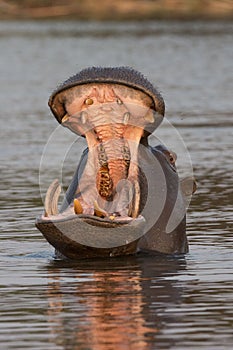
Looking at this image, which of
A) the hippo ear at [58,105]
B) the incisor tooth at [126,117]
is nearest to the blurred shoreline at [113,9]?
the hippo ear at [58,105]

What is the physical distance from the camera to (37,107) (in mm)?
18797

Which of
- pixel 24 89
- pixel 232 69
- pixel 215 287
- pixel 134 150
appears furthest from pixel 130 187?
pixel 232 69

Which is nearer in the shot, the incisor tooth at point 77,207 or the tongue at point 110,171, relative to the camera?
the incisor tooth at point 77,207

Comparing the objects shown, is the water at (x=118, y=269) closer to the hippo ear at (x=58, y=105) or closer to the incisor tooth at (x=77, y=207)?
the incisor tooth at (x=77, y=207)

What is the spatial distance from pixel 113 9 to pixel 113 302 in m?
48.1

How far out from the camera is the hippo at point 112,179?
7.20 m

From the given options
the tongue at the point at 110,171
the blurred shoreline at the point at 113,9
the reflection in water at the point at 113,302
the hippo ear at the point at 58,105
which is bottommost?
the reflection in water at the point at 113,302

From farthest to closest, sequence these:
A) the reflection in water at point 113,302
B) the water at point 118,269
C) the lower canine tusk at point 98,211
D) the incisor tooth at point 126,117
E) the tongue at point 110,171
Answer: the tongue at point 110,171 → the incisor tooth at point 126,117 → the lower canine tusk at point 98,211 → the water at point 118,269 → the reflection in water at point 113,302

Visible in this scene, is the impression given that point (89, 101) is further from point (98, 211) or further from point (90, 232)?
point (90, 232)

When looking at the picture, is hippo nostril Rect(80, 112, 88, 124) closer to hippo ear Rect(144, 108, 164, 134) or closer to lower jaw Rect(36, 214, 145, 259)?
hippo ear Rect(144, 108, 164, 134)

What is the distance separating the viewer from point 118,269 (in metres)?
7.50

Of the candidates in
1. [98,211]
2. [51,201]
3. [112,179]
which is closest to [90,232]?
[98,211]

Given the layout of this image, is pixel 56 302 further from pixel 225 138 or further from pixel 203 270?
pixel 225 138

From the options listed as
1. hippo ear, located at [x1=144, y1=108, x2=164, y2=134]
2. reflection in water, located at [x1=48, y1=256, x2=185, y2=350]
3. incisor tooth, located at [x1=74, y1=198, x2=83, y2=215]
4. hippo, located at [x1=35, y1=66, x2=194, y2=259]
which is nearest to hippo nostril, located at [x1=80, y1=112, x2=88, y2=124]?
hippo, located at [x1=35, y1=66, x2=194, y2=259]
